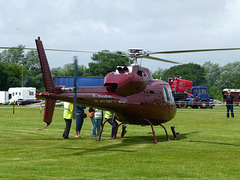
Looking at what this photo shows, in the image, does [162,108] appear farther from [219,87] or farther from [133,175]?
[219,87]

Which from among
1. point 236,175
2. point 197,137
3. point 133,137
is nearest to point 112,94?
point 133,137

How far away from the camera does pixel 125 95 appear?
13852 mm

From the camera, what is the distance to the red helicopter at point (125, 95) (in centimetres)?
1240

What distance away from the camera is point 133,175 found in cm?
848

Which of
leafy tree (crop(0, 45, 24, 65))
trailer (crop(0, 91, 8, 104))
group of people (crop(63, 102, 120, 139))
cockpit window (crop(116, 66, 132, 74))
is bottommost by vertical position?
trailer (crop(0, 91, 8, 104))

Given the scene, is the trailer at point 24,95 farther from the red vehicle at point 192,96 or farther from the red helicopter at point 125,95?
the red helicopter at point 125,95

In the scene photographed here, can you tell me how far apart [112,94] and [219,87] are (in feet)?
346

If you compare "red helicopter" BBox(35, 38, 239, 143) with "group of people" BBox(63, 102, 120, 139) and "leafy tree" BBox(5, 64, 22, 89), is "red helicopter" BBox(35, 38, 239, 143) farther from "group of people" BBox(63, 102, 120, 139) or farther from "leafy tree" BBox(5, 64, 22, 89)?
"leafy tree" BBox(5, 64, 22, 89)

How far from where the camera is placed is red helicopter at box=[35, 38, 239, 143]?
12.4 meters

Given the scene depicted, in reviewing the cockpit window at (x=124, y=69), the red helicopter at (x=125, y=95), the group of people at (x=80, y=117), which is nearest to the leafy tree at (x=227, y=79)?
the group of people at (x=80, y=117)

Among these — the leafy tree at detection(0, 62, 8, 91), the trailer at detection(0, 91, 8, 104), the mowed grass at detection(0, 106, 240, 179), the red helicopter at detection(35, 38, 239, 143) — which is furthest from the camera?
the leafy tree at detection(0, 62, 8, 91)

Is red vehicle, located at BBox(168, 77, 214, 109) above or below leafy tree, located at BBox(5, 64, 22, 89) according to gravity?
below

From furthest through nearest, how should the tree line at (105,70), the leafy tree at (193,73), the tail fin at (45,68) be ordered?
the leafy tree at (193,73)
the tree line at (105,70)
the tail fin at (45,68)

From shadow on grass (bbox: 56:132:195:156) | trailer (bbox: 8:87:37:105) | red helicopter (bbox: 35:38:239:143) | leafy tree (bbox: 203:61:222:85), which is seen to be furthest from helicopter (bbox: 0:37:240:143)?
leafy tree (bbox: 203:61:222:85)
